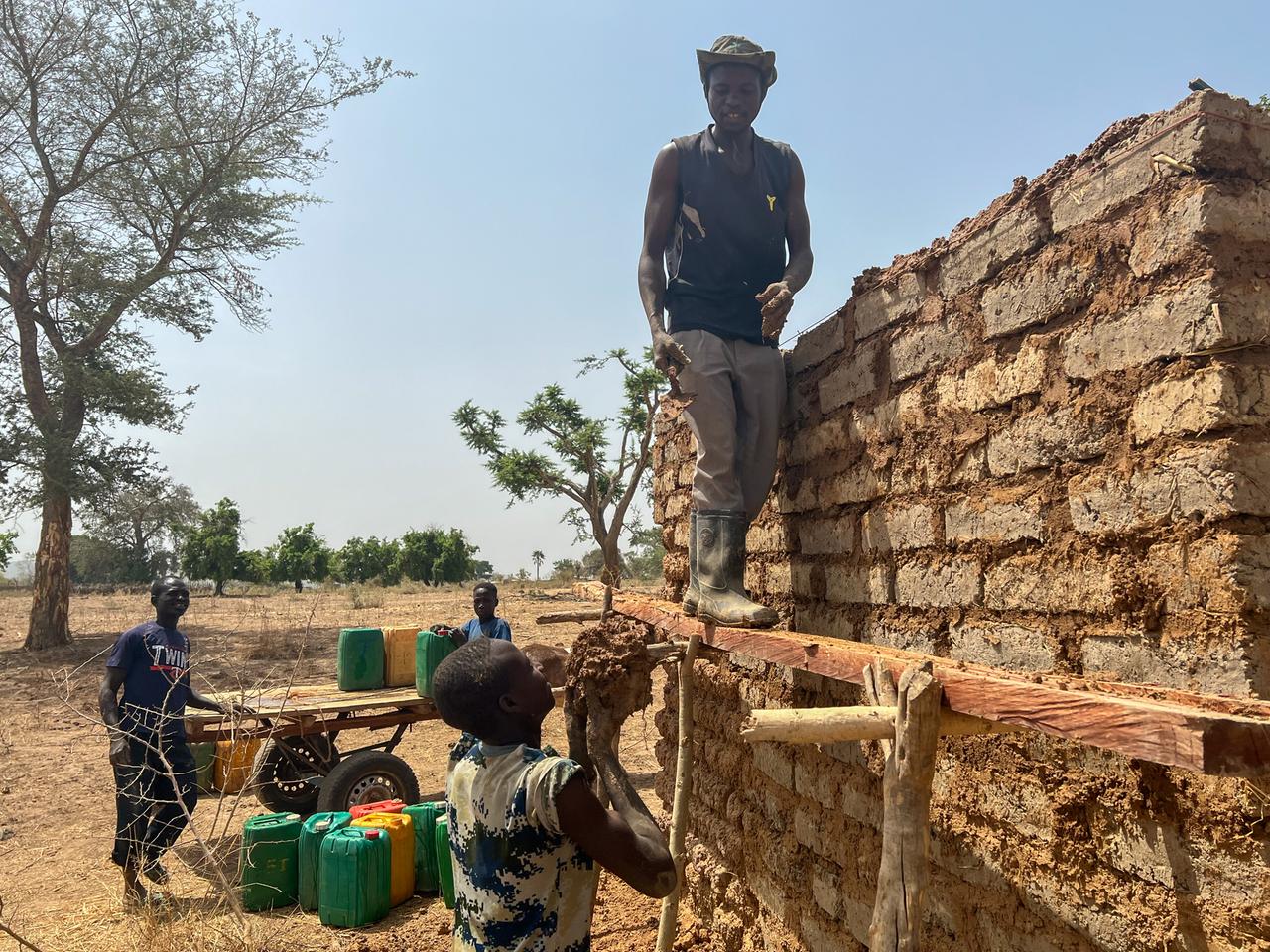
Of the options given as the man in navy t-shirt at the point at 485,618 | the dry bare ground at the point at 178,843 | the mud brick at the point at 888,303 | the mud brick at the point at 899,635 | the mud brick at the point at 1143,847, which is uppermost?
the mud brick at the point at 888,303

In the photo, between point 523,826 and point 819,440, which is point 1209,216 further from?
point 523,826

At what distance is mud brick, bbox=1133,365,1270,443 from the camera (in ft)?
5.47

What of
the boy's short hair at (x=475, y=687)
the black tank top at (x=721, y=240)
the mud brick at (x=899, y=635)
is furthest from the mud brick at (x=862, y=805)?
the black tank top at (x=721, y=240)

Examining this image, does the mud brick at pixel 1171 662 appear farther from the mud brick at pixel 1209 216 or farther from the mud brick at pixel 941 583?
the mud brick at pixel 1209 216

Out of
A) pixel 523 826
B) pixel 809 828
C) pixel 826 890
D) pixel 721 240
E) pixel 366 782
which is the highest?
pixel 721 240

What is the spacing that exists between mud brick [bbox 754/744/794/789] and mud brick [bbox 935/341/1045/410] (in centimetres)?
159

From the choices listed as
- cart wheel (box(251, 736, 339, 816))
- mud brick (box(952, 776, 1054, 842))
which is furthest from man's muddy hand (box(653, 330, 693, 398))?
cart wheel (box(251, 736, 339, 816))

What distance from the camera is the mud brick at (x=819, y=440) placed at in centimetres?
307

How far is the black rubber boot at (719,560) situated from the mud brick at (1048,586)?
90 cm

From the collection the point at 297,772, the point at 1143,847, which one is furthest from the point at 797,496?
the point at 297,772

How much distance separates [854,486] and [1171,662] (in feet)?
4.27

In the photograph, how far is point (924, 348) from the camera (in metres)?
2.64

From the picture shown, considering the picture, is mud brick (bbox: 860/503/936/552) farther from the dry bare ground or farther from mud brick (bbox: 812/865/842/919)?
the dry bare ground

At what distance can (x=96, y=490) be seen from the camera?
15.6m
